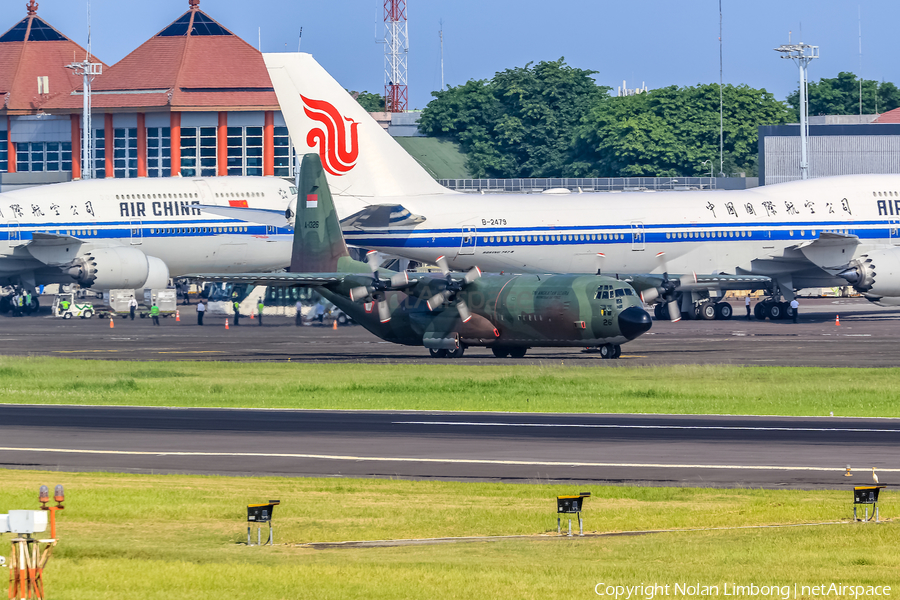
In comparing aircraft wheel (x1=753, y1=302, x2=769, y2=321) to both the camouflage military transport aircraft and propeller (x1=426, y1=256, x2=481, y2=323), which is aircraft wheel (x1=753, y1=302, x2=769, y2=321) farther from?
propeller (x1=426, y1=256, x2=481, y2=323)

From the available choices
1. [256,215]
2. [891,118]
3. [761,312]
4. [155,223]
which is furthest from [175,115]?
[761,312]

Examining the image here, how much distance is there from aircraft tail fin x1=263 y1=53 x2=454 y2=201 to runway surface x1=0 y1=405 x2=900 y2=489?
36.9m

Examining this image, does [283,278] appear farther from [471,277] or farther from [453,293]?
[471,277]

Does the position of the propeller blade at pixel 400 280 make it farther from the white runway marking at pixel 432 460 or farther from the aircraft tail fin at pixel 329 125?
the white runway marking at pixel 432 460

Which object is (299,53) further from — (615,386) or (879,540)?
(879,540)

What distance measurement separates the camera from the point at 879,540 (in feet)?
62.5

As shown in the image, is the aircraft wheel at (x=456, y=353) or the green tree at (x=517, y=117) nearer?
the aircraft wheel at (x=456, y=353)

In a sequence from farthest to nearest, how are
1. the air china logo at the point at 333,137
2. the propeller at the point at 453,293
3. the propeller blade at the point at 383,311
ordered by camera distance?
the air china logo at the point at 333,137, the propeller blade at the point at 383,311, the propeller at the point at 453,293

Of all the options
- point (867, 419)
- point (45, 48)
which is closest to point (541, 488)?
point (867, 419)

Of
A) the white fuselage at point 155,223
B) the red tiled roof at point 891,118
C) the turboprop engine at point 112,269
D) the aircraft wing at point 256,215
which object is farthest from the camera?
the red tiled roof at point 891,118

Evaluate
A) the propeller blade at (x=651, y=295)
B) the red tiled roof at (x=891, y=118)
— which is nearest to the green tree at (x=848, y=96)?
the red tiled roof at (x=891, y=118)

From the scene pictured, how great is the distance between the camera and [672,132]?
551 feet

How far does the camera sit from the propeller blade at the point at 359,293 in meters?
55.9

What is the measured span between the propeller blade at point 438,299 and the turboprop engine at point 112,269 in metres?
34.4
